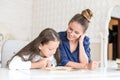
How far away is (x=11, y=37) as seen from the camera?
112 inches

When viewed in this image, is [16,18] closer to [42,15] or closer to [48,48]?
[42,15]

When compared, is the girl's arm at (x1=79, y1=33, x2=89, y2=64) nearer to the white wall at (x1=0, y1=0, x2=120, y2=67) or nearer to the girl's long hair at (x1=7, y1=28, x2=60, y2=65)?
the girl's long hair at (x1=7, y1=28, x2=60, y2=65)

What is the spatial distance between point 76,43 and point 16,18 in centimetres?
160

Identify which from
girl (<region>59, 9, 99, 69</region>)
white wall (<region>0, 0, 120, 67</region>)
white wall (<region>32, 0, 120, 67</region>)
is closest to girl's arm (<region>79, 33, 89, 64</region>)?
A: girl (<region>59, 9, 99, 69</region>)

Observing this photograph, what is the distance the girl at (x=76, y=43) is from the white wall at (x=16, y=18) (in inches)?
58.1

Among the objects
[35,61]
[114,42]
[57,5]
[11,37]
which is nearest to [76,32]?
[35,61]

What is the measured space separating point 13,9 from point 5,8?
107 mm

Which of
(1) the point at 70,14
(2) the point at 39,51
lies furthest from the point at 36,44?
(1) the point at 70,14

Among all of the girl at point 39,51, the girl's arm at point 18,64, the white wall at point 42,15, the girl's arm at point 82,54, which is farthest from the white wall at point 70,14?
the girl's arm at point 18,64

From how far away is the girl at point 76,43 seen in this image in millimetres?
1384

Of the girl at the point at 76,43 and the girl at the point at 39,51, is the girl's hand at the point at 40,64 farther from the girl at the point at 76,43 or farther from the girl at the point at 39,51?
the girl at the point at 76,43

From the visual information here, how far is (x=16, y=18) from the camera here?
2.90 metres

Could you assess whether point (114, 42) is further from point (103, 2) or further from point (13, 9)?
point (13, 9)

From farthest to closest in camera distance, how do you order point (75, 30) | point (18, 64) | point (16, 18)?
1. point (16, 18)
2. point (75, 30)
3. point (18, 64)
